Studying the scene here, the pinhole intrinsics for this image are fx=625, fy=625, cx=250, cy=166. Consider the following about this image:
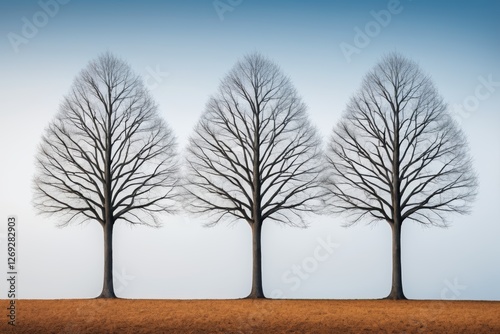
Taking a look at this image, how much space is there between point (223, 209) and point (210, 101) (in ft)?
20.7

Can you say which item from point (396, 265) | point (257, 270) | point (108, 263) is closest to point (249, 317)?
point (257, 270)

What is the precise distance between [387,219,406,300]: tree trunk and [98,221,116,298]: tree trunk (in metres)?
15.9

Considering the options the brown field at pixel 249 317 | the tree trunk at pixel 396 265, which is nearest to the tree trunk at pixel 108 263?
the brown field at pixel 249 317

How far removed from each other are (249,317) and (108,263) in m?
11.7

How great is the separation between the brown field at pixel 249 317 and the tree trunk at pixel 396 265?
2437mm

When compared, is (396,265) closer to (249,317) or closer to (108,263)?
(249,317)

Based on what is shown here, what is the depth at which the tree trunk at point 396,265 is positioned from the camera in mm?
35812

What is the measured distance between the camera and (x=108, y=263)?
35406 mm

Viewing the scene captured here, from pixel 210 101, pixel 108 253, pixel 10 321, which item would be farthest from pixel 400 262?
pixel 10 321

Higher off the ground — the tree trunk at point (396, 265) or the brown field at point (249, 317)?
the tree trunk at point (396, 265)

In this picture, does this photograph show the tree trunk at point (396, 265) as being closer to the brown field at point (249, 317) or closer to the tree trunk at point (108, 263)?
the brown field at point (249, 317)

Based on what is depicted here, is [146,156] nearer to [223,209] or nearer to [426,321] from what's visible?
[223,209]

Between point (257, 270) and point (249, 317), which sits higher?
point (257, 270)

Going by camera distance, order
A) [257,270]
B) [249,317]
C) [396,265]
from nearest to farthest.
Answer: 1. [249,317]
2. [257,270]
3. [396,265]
